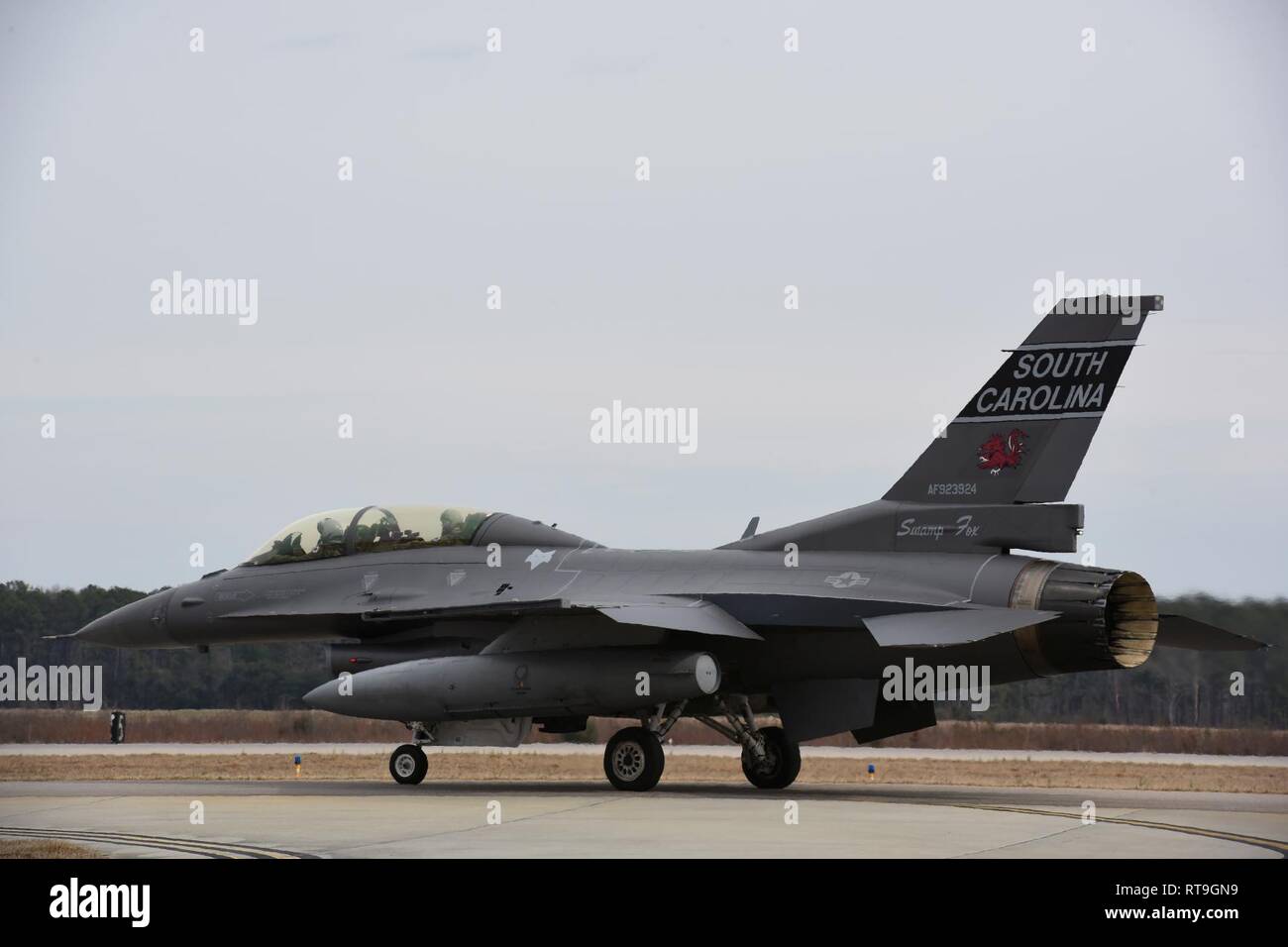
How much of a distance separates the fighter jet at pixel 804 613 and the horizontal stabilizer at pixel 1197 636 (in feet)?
0.09

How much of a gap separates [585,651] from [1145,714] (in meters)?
21.0

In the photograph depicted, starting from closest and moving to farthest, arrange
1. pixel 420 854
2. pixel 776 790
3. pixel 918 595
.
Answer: pixel 420 854
pixel 918 595
pixel 776 790

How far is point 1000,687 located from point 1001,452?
967 inches

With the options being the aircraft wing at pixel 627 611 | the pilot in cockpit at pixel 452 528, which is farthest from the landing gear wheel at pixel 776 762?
the pilot in cockpit at pixel 452 528

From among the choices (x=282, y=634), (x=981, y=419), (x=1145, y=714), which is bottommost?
(x=1145, y=714)

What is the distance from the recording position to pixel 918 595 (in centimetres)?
1786

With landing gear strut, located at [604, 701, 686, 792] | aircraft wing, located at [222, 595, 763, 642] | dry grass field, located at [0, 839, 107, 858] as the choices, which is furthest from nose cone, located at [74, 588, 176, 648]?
dry grass field, located at [0, 839, 107, 858]

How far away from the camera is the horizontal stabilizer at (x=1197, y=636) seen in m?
18.9

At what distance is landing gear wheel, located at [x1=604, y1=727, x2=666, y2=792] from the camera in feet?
62.7

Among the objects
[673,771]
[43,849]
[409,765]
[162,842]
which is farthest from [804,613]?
[43,849]

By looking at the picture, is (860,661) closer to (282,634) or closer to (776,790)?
(776,790)

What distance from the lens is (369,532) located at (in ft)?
70.5

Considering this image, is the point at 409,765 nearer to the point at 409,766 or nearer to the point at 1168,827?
the point at 409,766

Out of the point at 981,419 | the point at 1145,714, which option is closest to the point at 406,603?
the point at 981,419
